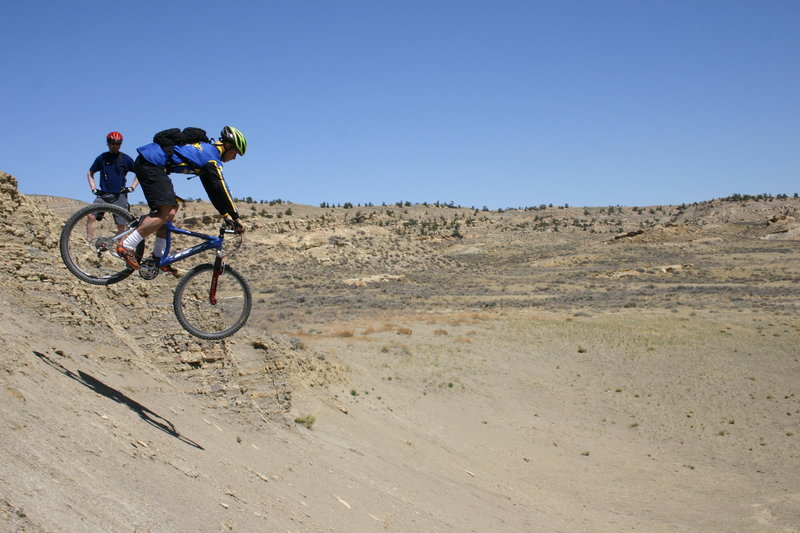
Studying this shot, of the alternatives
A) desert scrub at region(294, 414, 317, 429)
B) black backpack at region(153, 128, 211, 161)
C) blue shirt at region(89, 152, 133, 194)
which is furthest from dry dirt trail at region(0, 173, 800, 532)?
black backpack at region(153, 128, 211, 161)

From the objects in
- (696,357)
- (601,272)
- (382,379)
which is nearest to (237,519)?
(382,379)

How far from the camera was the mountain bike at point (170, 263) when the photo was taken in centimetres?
762

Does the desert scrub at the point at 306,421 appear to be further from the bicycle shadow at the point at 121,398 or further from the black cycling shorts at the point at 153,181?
the black cycling shorts at the point at 153,181

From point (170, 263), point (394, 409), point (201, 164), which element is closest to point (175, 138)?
point (201, 164)

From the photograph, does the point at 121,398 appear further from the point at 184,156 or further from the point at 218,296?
the point at 184,156

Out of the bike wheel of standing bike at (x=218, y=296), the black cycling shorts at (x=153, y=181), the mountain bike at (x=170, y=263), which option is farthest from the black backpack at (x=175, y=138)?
the bike wheel of standing bike at (x=218, y=296)

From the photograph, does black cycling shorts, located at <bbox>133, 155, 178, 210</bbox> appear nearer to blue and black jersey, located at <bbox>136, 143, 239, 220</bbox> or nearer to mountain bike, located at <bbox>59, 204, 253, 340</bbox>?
blue and black jersey, located at <bbox>136, 143, 239, 220</bbox>

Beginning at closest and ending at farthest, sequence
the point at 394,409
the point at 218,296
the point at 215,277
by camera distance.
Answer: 1. the point at 215,277
2. the point at 218,296
3. the point at 394,409

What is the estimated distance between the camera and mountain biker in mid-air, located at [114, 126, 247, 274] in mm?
7348

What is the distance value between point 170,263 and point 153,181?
0.99m

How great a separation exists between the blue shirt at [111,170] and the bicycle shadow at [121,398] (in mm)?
2258

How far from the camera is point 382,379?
19.7m

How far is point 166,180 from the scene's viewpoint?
7.40m

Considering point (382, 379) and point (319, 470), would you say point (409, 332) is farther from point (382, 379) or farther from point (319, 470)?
point (319, 470)
